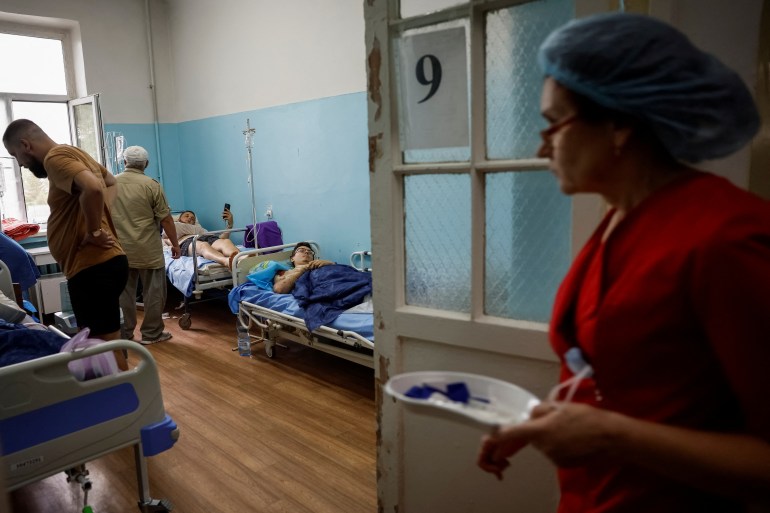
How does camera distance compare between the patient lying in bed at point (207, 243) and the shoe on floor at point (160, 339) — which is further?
the patient lying in bed at point (207, 243)

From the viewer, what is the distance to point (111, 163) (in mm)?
5855

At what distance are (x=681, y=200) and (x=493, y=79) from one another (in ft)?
2.25

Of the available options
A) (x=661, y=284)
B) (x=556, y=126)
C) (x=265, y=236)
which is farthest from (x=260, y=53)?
(x=661, y=284)

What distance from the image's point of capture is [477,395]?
3.30ft

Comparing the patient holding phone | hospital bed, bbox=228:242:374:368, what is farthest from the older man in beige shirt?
hospital bed, bbox=228:242:374:368

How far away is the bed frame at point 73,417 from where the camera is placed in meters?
1.73

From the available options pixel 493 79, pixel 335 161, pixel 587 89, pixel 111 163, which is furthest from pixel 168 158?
pixel 587 89

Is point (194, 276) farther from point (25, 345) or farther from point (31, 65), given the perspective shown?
point (31, 65)

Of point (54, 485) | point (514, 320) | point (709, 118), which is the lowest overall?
point (54, 485)

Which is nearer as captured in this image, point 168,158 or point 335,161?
point 335,161

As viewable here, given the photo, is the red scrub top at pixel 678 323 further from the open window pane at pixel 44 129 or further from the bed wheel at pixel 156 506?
the open window pane at pixel 44 129

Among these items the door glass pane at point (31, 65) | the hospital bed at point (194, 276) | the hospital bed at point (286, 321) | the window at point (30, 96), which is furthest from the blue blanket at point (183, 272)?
the door glass pane at point (31, 65)

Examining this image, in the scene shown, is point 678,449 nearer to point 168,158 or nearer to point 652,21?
point 652,21

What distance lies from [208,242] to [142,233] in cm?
143
